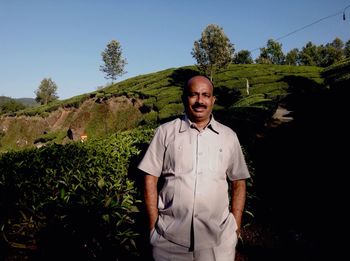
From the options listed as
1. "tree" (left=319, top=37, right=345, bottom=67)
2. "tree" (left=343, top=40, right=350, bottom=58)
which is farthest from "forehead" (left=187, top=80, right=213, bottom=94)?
"tree" (left=343, top=40, right=350, bottom=58)

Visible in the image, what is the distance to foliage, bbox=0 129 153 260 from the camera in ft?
10.7

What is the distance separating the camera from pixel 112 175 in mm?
4398

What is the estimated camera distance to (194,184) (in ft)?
7.93

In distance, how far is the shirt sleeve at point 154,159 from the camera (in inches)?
100

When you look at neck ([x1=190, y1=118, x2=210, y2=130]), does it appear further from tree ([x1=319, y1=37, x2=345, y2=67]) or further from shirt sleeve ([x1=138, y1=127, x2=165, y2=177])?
tree ([x1=319, y1=37, x2=345, y2=67])

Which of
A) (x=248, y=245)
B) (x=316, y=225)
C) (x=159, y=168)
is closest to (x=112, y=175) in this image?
(x=159, y=168)

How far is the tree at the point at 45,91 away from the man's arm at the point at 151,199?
8947 cm

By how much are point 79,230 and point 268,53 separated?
86.8 m

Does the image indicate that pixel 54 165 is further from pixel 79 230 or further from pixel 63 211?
pixel 79 230

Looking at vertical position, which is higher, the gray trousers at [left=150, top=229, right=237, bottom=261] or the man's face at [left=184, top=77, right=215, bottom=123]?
the man's face at [left=184, top=77, right=215, bottom=123]

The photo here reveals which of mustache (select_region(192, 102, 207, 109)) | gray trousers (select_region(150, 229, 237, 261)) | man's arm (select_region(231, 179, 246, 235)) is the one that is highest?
mustache (select_region(192, 102, 207, 109))

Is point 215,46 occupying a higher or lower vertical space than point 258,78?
higher

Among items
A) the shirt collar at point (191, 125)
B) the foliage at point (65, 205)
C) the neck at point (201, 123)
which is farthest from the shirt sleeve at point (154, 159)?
the foliage at point (65, 205)

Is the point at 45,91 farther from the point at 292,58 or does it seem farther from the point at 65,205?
the point at 65,205
